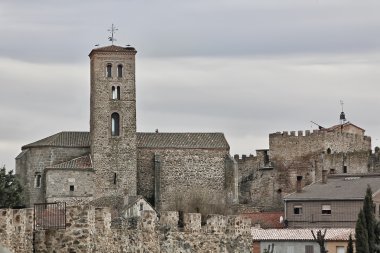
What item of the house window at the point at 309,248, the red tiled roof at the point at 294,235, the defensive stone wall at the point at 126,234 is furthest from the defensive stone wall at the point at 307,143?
the defensive stone wall at the point at 126,234

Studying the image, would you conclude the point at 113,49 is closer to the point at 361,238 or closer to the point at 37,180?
the point at 37,180

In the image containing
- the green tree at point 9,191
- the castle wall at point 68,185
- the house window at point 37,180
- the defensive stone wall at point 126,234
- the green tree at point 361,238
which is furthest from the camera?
the house window at point 37,180

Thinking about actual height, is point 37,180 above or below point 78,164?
below

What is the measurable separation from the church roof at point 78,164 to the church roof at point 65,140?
1.65 meters

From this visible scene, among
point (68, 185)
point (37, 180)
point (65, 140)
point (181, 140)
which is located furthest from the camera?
Answer: point (181, 140)

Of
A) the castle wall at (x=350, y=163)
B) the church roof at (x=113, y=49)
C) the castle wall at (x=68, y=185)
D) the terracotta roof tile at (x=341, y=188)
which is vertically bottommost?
the terracotta roof tile at (x=341, y=188)

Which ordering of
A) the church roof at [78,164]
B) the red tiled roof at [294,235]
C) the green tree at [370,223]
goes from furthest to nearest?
the church roof at [78,164] < the red tiled roof at [294,235] < the green tree at [370,223]

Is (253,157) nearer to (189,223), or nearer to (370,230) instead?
(370,230)

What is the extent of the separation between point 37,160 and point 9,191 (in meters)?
21.1

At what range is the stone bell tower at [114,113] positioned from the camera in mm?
96438

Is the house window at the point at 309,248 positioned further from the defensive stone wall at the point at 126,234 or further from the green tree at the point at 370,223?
the defensive stone wall at the point at 126,234

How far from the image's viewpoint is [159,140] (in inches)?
3917

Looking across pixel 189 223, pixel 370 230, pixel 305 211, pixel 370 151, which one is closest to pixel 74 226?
pixel 189 223

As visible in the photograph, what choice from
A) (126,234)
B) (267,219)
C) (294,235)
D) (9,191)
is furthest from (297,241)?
(126,234)
